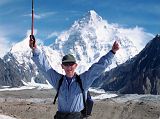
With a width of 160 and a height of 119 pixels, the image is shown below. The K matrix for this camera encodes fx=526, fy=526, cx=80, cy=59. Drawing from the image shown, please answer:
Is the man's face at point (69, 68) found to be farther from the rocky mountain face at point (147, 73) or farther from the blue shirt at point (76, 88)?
the rocky mountain face at point (147, 73)

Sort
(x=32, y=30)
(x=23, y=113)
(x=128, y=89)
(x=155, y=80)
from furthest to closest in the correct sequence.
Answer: (x=128, y=89) → (x=155, y=80) → (x=23, y=113) → (x=32, y=30)

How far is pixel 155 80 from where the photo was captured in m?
146

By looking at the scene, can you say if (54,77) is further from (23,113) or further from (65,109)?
(23,113)

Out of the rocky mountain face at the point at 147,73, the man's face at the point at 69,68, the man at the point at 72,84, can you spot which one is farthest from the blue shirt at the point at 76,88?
the rocky mountain face at the point at 147,73

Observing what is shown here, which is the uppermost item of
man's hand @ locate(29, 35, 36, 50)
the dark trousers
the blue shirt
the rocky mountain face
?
man's hand @ locate(29, 35, 36, 50)

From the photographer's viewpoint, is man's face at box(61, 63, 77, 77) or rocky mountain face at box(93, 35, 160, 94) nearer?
man's face at box(61, 63, 77, 77)

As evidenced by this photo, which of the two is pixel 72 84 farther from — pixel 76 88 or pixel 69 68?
pixel 69 68

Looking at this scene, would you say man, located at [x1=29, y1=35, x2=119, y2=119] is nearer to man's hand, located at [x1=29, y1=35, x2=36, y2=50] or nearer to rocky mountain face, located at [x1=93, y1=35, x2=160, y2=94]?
man's hand, located at [x1=29, y1=35, x2=36, y2=50]

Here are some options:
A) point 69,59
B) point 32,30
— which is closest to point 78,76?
point 69,59

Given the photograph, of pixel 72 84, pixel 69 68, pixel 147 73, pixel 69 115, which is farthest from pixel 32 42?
pixel 147 73

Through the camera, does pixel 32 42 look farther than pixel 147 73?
No

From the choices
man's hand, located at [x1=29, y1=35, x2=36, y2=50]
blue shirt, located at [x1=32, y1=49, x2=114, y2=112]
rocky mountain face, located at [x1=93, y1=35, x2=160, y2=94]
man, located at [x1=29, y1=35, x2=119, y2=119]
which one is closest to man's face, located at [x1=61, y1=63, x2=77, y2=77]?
man, located at [x1=29, y1=35, x2=119, y2=119]

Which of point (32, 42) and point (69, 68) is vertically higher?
point (32, 42)

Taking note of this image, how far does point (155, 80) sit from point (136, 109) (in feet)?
316
